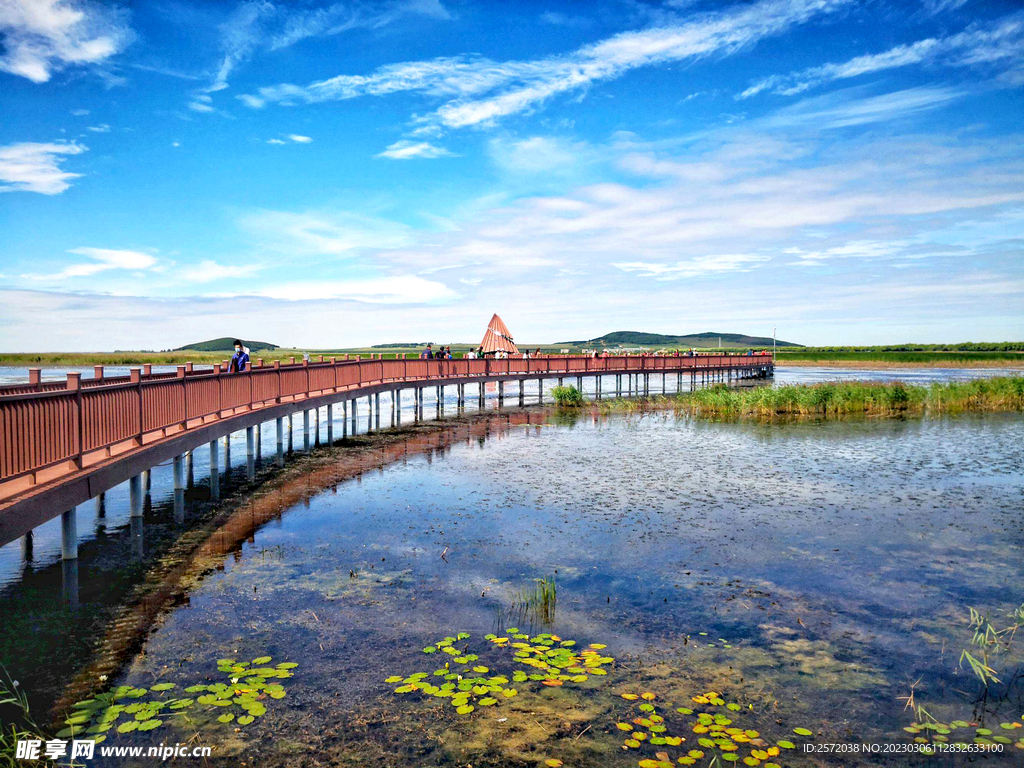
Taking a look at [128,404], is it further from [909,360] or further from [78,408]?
[909,360]

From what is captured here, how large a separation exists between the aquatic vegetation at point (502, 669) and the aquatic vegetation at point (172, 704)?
1.19 metres

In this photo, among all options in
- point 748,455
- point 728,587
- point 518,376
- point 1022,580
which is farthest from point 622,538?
point 518,376

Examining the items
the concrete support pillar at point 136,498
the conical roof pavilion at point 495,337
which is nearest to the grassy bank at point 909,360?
the conical roof pavilion at point 495,337

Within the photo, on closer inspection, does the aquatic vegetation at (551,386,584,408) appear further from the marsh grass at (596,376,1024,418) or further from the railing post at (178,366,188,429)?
the railing post at (178,366,188,429)

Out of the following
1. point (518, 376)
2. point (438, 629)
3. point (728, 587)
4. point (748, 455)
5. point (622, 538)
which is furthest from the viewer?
point (518, 376)

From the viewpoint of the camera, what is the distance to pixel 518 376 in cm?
4462

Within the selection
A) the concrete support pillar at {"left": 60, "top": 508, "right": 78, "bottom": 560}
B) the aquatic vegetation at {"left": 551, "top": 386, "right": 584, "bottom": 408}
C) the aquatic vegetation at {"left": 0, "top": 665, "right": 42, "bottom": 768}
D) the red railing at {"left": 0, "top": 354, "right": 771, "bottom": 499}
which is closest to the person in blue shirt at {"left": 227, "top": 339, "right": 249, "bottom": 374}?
the red railing at {"left": 0, "top": 354, "right": 771, "bottom": 499}

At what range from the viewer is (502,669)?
7109 millimetres

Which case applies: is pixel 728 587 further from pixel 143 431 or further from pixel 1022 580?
pixel 143 431

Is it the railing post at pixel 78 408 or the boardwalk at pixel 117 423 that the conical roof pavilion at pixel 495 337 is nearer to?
the boardwalk at pixel 117 423

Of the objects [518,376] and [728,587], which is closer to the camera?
[728,587]

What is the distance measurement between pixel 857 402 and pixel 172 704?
35.6m

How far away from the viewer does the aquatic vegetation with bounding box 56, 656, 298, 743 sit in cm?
594

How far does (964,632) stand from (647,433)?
749 inches
